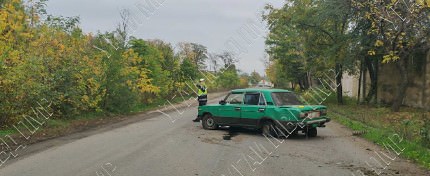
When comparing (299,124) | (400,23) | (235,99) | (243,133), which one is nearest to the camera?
(299,124)

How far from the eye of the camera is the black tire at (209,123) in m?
14.6

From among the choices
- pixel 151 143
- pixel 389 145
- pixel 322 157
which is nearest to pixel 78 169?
pixel 151 143

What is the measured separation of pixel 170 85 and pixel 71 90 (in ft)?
57.2

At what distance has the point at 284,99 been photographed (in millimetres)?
12922

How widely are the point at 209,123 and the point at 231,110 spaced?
131cm

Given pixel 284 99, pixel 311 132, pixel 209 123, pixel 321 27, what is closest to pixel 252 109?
pixel 284 99

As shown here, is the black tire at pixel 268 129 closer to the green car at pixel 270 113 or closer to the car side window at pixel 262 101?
the green car at pixel 270 113

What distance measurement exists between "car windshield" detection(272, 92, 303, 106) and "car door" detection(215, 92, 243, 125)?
1.28 meters

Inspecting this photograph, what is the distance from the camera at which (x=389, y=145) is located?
36.3ft

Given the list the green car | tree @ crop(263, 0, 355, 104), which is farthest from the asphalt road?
tree @ crop(263, 0, 355, 104)

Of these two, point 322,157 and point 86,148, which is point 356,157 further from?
point 86,148

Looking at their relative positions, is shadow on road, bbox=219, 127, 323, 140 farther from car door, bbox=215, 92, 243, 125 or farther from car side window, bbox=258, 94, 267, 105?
car side window, bbox=258, 94, 267, 105

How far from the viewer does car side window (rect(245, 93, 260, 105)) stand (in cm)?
1318

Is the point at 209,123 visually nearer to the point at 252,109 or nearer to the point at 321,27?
the point at 252,109
